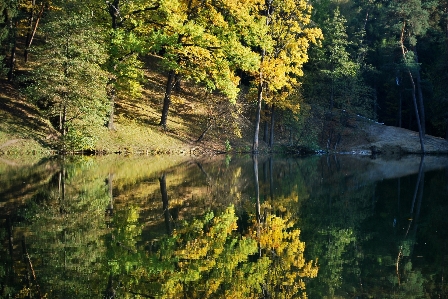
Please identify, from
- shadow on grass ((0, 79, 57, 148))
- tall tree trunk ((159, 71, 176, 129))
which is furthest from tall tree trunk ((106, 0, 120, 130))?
tall tree trunk ((159, 71, 176, 129))

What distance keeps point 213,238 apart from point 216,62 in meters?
24.2

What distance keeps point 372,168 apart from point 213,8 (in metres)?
14.0

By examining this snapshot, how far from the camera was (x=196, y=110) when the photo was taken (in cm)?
4081

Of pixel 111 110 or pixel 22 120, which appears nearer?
pixel 22 120

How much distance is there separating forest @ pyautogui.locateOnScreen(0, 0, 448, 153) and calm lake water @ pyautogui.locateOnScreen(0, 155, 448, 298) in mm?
9858

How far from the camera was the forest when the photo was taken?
97.3 feet

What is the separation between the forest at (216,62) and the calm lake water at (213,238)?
9.86m

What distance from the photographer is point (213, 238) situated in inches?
432

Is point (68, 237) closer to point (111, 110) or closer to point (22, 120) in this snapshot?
point (22, 120)

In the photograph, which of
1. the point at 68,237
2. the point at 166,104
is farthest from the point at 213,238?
the point at 166,104

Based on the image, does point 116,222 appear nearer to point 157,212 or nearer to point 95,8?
point 157,212

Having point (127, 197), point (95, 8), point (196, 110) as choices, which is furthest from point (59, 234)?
point (196, 110)

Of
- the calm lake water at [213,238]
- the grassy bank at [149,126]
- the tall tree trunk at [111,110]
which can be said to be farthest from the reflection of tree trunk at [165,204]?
the tall tree trunk at [111,110]

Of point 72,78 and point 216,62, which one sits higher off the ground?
point 216,62
